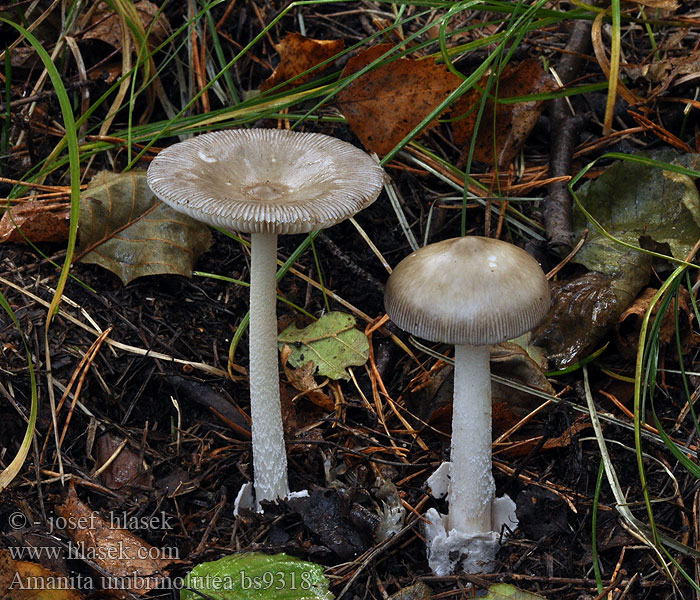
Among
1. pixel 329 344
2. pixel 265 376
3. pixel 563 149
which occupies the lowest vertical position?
pixel 265 376

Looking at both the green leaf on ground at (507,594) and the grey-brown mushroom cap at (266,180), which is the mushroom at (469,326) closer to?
the green leaf on ground at (507,594)

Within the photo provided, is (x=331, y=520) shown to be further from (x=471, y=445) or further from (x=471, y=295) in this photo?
(x=471, y=295)

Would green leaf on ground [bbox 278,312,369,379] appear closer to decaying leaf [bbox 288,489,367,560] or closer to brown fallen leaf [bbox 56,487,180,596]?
decaying leaf [bbox 288,489,367,560]

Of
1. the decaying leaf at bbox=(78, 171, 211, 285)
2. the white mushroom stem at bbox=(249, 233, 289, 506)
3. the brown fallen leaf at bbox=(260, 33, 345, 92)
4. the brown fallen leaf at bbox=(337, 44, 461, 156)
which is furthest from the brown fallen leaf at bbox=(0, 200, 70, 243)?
the brown fallen leaf at bbox=(337, 44, 461, 156)

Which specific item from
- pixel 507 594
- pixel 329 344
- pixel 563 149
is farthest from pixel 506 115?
pixel 507 594

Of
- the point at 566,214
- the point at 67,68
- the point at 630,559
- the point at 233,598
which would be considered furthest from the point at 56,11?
the point at 630,559

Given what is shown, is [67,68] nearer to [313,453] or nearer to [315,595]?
[313,453]

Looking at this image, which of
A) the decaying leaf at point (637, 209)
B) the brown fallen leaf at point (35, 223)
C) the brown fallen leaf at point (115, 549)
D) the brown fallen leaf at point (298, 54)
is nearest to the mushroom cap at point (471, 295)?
the decaying leaf at point (637, 209)
